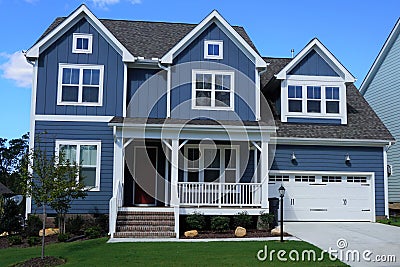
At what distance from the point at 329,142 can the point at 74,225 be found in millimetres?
10057

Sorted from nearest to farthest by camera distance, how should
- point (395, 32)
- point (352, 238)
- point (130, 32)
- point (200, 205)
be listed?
point (352, 238), point (200, 205), point (130, 32), point (395, 32)

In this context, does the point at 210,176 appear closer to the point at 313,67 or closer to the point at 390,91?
the point at 313,67

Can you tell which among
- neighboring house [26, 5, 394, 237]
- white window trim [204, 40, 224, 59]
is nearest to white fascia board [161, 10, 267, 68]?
neighboring house [26, 5, 394, 237]

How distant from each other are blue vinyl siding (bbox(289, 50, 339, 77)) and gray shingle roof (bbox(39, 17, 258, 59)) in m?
1.97

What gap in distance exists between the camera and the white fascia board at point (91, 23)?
1842 centimetres

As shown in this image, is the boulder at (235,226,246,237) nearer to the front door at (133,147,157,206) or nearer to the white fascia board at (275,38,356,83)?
the front door at (133,147,157,206)

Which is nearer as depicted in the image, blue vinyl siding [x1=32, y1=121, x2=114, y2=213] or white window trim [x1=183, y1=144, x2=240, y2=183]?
blue vinyl siding [x1=32, y1=121, x2=114, y2=213]

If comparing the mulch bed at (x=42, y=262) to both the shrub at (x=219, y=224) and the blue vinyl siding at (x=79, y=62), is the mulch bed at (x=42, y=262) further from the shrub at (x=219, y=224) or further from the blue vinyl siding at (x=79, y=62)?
the blue vinyl siding at (x=79, y=62)

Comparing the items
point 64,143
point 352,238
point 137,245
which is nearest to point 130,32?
point 64,143

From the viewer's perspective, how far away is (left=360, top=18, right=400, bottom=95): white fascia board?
2553 centimetres

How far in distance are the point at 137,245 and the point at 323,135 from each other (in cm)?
938

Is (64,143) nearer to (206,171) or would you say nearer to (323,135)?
(206,171)

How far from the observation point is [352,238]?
589 inches

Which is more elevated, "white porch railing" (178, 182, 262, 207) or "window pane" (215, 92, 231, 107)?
"window pane" (215, 92, 231, 107)
